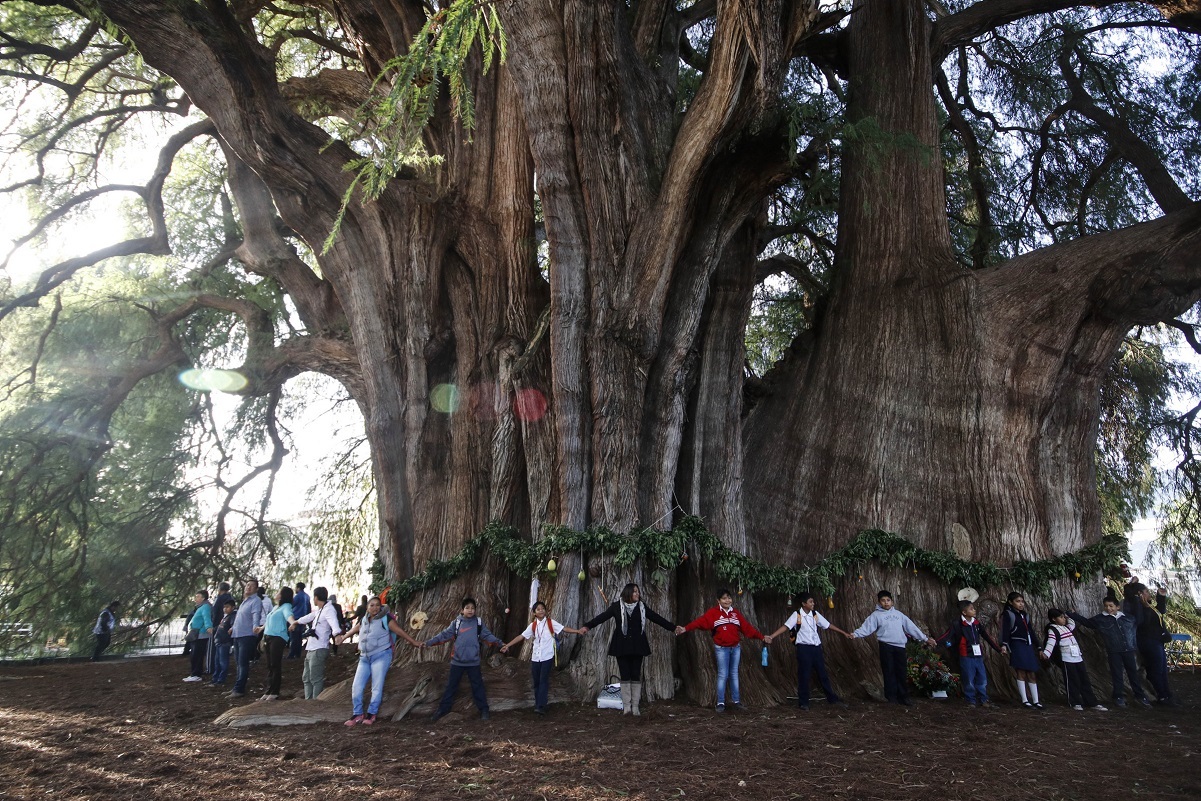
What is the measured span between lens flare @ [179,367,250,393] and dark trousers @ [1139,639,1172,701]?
37.6ft

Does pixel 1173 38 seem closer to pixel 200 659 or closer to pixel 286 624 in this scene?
pixel 286 624

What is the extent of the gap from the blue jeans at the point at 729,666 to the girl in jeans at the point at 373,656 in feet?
8.69

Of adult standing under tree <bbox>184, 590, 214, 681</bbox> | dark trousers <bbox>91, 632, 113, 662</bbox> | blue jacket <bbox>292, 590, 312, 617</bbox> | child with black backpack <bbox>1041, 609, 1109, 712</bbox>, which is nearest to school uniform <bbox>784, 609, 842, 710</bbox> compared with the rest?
child with black backpack <bbox>1041, 609, 1109, 712</bbox>

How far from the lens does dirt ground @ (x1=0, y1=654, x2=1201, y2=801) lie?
436cm

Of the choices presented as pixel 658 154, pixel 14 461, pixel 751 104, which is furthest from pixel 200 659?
pixel 751 104

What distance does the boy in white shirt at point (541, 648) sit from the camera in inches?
253

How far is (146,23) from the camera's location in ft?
25.1

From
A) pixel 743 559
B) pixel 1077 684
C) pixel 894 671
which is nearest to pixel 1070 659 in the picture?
pixel 1077 684

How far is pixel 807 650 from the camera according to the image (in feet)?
22.9

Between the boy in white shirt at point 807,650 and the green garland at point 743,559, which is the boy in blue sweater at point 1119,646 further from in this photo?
the boy in white shirt at point 807,650

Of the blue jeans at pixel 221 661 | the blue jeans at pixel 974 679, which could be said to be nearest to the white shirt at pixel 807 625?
the blue jeans at pixel 974 679

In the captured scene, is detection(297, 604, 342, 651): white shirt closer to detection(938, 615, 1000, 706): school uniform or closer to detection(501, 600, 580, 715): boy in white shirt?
detection(501, 600, 580, 715): boy in white shirt

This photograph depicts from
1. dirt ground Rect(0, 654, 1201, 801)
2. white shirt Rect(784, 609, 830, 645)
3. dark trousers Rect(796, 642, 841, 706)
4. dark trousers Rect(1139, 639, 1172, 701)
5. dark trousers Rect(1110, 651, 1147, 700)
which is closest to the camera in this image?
dirt ground Rect(0, 654, 1201, 801)

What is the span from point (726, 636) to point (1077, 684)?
11.9ft
